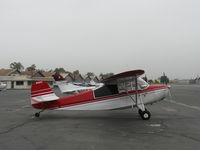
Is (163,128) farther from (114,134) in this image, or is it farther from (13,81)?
(13,81)

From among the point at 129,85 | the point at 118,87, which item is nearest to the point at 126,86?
the point at 129,85

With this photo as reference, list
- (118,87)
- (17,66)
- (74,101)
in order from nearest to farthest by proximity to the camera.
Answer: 1. (74,101)
2. (118,87)
3. (17,66)

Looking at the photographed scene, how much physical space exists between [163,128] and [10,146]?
5100mm

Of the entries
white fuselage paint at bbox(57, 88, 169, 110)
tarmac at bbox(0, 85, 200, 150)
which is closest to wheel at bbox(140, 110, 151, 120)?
white fuselage paint at bbox(57, 88, 169, 110)

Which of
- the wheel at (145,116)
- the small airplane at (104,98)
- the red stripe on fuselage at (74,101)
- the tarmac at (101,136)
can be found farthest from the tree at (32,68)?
the wheel at (145,116)

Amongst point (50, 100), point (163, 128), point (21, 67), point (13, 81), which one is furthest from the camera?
point (21, 67)

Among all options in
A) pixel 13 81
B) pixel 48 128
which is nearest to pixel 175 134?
pixel 48 128

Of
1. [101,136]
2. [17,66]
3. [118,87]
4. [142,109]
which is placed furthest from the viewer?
[17,66]

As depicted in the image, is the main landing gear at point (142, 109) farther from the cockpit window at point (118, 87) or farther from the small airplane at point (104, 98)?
the cockpit window at point (118, 87)

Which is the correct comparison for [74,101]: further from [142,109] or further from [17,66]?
[17,66]

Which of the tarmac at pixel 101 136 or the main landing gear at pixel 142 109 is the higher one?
the main landing gear at pixel 142 109

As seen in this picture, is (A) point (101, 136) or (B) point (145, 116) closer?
(A) point (101, 136)

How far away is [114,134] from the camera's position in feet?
18.0

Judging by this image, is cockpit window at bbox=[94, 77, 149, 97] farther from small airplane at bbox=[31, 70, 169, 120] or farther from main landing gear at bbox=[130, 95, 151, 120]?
main landing gear at bbox=[130, 95, 151, 120]
